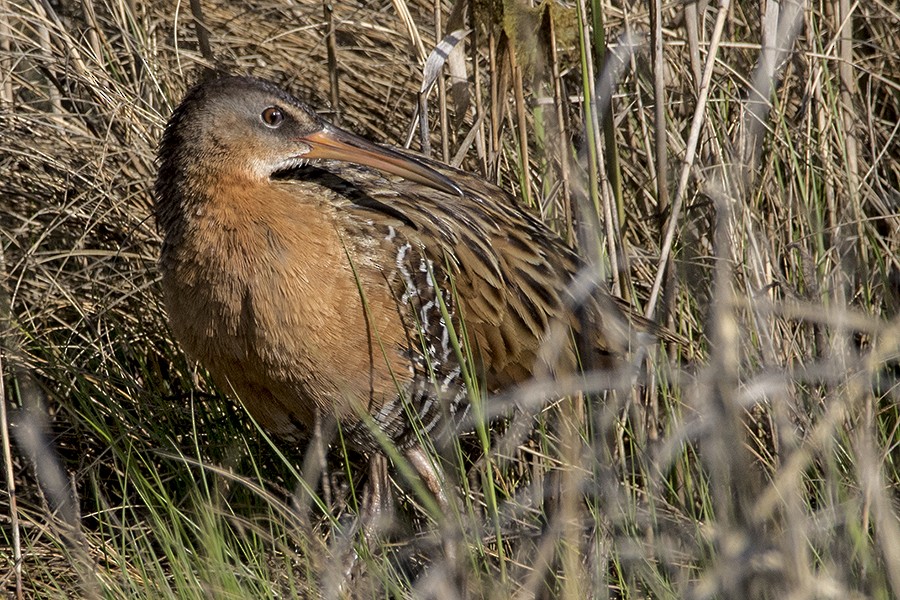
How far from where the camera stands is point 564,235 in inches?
175

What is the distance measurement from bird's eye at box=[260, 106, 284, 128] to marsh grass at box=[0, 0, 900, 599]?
2.30ft

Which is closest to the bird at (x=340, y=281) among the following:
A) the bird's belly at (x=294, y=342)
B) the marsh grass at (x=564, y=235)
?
the bird's belly at (x=294, y=342)

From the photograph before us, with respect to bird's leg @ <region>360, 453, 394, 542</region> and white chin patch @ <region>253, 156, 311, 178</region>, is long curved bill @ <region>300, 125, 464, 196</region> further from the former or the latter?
bird's leg @ <region>360, 453, 394, 542</region>

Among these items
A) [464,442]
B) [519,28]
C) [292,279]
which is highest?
[519,28]

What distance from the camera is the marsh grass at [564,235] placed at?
321 cm

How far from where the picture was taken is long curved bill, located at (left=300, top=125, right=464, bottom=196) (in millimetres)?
3816

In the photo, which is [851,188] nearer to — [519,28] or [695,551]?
[519,28]

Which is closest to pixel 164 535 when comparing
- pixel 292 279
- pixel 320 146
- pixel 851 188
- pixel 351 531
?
pixel 351 531

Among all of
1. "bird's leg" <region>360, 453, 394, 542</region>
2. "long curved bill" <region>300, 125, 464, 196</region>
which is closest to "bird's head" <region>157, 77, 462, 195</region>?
"long curved bill" <region>300, 125, 464, 196</region>

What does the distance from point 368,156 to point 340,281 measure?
1.43 feet

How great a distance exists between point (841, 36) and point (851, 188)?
0.63 m

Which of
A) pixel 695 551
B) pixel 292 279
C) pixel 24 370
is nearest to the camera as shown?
pixel 695 551

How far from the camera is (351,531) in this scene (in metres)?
3.65

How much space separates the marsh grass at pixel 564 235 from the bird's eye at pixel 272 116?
2.30ft
